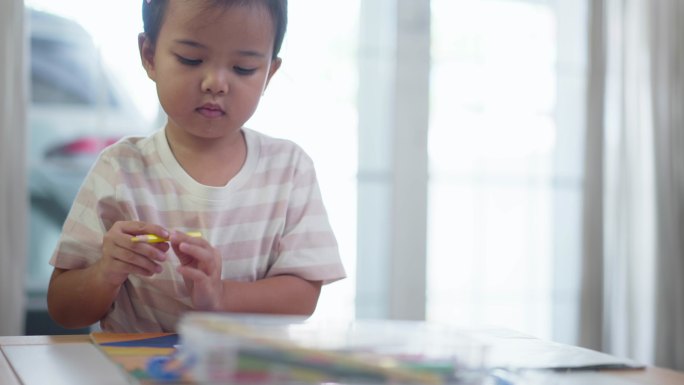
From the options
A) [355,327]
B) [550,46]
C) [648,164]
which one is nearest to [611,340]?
[648,164]

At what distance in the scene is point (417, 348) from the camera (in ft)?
1.94

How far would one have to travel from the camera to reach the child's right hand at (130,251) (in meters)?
0.90

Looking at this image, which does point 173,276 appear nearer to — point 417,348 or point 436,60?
point 417,348

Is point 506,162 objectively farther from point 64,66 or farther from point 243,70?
point 243,70

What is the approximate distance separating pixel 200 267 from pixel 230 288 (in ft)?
0.37

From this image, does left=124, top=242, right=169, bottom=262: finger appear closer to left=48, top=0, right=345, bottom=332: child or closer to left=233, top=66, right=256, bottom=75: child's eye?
left=48, top=0, right=345, bottom=332: child

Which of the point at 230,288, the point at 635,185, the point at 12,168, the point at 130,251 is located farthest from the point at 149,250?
the point at 635,185

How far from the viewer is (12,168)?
2066 millimetres

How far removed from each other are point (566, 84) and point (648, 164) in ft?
1.31

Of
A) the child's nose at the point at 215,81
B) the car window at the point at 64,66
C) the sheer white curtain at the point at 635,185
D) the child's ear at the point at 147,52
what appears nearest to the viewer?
the child's nose at the point at 215,81

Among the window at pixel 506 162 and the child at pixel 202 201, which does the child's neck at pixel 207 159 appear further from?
the window at pixel 506 162

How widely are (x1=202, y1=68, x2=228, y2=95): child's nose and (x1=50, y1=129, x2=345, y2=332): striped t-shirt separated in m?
0.16

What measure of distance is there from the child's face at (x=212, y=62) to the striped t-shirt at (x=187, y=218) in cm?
10

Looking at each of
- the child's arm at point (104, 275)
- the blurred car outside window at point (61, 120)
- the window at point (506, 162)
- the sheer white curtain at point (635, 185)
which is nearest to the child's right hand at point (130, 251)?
the child's arm at point (104, 275)
